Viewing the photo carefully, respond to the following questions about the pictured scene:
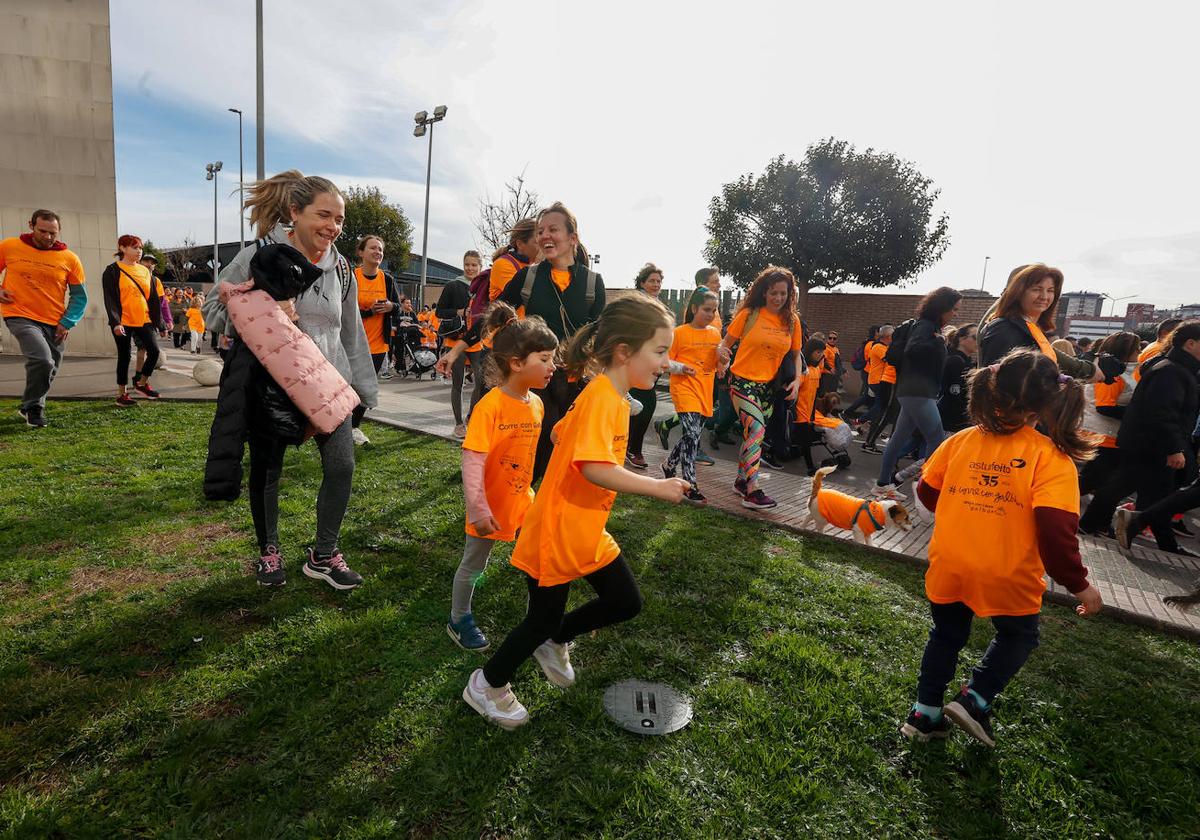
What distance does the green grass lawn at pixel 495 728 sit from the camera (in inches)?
75.6

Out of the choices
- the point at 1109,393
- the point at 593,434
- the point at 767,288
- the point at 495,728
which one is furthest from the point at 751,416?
the point at 1109,393

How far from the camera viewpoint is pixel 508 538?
273cm

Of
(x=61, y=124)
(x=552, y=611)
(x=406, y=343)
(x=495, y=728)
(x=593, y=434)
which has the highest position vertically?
(x=61, y=124)

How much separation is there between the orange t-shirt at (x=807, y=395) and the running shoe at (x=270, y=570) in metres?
6.30

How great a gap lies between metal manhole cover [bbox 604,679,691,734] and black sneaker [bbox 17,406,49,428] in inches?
281

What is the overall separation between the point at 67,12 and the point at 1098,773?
1993cm

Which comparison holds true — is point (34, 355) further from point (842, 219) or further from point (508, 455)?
point (842, 219)

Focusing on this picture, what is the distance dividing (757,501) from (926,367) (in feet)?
7.51

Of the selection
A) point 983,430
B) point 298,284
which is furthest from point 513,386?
point 983,430

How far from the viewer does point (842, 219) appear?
96.9 feet

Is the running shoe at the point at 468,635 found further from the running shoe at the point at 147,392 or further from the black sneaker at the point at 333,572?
the running shoe at the point at 147,392

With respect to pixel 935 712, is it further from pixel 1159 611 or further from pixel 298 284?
→ pixel 298 284

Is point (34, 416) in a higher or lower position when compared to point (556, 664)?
higher

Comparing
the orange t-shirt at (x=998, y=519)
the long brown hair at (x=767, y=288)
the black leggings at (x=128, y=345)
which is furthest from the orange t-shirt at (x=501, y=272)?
the black leggings at (x=128, y=345)
